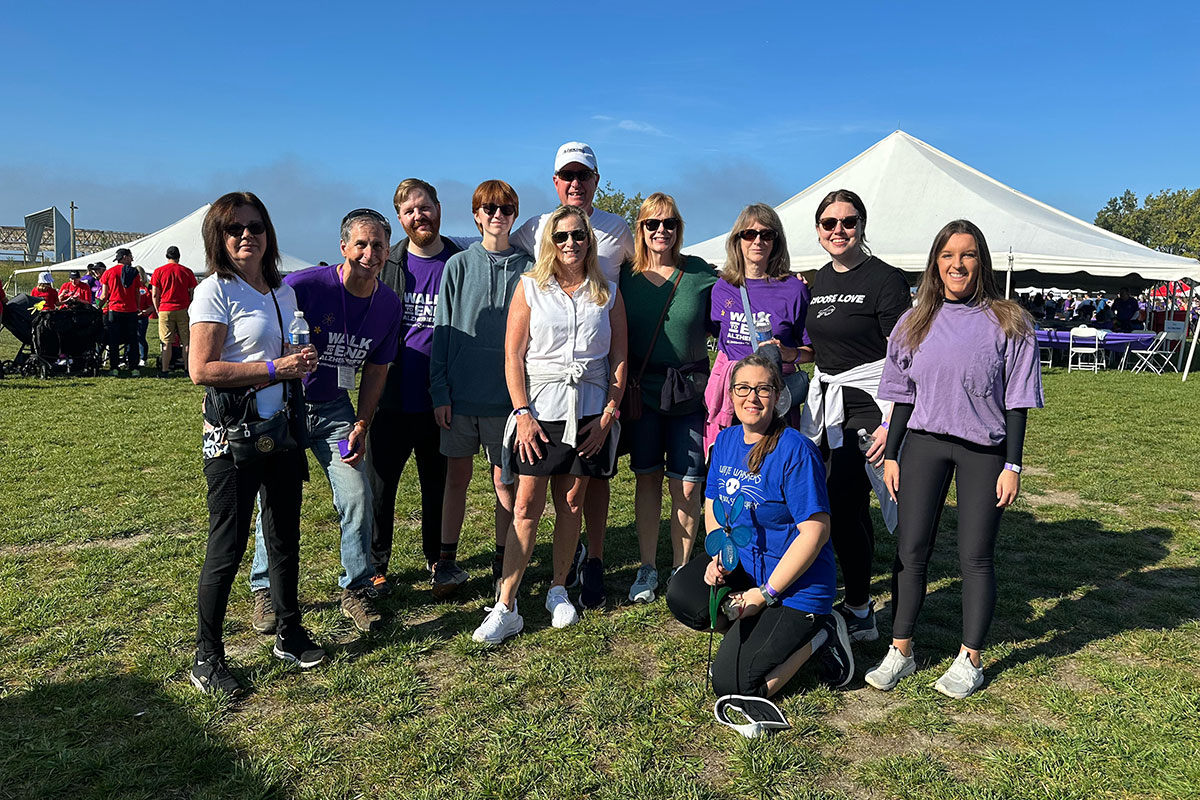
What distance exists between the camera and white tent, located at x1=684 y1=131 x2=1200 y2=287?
16312mm

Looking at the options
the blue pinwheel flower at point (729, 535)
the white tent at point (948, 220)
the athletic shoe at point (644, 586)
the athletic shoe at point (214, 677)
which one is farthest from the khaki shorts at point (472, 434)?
the white tent at point (948, 220)

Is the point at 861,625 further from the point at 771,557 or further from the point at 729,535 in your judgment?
the point at 729,535

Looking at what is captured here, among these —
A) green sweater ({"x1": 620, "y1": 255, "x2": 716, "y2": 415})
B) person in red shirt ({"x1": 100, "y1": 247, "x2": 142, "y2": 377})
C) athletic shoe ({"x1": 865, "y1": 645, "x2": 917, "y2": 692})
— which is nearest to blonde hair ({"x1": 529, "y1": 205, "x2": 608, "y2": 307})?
green sweater ({"x1": 620, "y1": 255, "x2": 716, "y2": 415})

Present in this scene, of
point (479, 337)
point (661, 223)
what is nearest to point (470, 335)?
point (479, 337)

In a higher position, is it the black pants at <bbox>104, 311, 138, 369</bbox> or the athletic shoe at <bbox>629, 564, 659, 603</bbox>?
the black pants at <bbox>104, 311, 138, 369</bbox>

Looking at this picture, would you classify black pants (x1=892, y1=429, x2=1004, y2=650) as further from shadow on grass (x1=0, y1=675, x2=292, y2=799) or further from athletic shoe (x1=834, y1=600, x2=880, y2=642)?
shadow on grass (x1=0, y1=675, x2=292, y2=799)

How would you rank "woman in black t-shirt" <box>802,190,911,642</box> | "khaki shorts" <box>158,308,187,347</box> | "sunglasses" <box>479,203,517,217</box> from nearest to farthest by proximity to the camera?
1. "woman in black t-shirt" <box>802,190,911,642</box>
2. "sunglasses" <box>479,203,517,217</box>
3. "khaki shorts" <box>158,308,187,347</box>

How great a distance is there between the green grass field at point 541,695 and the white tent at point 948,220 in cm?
1255

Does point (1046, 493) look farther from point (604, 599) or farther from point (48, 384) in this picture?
point (48, 384)

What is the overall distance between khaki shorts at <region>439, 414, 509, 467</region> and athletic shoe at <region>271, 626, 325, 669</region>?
1099 millimetres

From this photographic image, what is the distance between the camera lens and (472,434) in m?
4.06

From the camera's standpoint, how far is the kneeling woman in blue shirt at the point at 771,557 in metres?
3.13

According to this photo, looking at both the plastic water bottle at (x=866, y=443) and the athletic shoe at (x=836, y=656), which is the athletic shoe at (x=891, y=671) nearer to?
the athletic shoe at (x=836, y=656)

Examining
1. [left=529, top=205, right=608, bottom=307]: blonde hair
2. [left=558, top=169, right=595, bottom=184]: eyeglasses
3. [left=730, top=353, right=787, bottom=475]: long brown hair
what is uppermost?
[left=558, top=169, right=595, bottom=184]: eyeglasses
